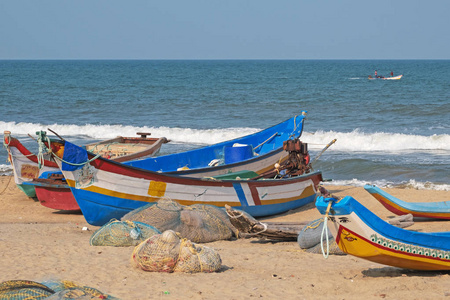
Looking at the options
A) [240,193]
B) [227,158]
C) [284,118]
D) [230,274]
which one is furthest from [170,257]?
[284,118]

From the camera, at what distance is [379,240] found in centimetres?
630

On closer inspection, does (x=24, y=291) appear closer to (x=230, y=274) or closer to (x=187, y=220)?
(x=230, y=274)

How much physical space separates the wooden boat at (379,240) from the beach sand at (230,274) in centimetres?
23

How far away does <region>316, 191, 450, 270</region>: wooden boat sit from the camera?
243 inches

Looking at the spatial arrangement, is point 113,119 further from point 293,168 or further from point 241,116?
point 293,168

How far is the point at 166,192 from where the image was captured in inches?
399

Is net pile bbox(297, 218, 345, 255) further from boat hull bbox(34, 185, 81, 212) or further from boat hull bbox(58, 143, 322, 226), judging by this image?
boat hull bbox(34, 185, 81, 212)

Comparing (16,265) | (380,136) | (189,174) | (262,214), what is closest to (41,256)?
(16,265)

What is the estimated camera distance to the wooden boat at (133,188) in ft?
30.9

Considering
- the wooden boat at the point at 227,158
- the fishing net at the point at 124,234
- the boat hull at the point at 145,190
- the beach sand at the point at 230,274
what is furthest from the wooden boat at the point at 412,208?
the fishing net at the point at 124,234

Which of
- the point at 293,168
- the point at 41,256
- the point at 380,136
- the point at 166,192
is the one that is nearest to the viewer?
the point at 41,256

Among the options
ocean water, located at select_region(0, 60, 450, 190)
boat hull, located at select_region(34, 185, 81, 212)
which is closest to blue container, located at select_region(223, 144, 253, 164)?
ocean water, located at select_region(0, 60, 450, 190)

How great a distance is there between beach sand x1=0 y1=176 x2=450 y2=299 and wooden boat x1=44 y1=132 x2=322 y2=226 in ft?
2.10

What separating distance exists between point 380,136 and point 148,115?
14298 mm
